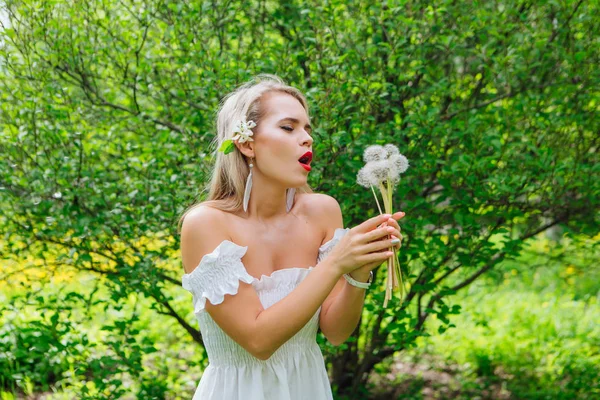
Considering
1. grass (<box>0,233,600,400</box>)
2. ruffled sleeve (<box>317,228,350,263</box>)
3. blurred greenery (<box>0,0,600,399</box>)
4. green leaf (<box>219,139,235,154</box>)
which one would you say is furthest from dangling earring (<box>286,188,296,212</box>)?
grass (<box>0,233,600,400</box>)

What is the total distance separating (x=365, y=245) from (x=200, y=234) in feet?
1.41

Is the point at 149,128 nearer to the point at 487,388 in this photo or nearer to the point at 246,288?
the point at 246,288

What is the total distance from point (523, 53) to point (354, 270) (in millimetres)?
1782

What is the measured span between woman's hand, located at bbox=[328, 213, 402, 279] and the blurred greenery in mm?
955

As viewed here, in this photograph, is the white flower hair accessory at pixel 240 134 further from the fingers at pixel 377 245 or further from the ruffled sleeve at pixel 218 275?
the fingers at pixel 377 245

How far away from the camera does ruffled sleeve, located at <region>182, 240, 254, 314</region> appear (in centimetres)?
167

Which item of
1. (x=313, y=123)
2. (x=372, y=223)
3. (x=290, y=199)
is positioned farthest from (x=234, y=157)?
(x=313, y=123)

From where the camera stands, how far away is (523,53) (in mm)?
3053

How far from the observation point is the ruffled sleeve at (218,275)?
1671 mm

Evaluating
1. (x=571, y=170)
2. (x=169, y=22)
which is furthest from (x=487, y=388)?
(x=169, y=22)

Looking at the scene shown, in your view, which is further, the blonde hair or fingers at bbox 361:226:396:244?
the blonde hair

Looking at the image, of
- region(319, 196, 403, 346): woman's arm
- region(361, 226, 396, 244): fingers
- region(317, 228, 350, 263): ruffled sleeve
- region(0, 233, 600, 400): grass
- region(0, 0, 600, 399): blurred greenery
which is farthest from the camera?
region(0, 233, 600, 400): grass

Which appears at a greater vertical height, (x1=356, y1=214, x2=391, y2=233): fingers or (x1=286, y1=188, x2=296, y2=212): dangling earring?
(x1=286, y1=188, x2=296, y2=212): dangling earring

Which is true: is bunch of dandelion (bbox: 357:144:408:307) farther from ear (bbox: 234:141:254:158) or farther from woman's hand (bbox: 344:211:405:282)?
ear (bbox: 234:141:254:158)
